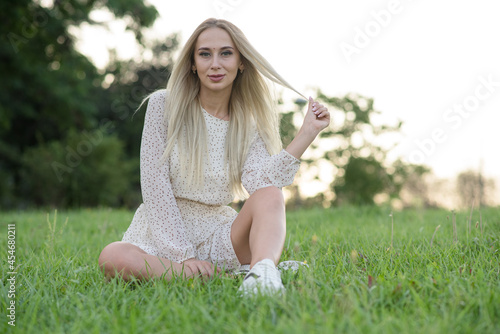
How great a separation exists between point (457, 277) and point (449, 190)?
13.1 m

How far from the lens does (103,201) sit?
36.4 ft

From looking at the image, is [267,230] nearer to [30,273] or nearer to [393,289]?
[393,289]

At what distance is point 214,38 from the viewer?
251 centimetres

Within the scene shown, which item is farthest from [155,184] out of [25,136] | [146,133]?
[25,136]

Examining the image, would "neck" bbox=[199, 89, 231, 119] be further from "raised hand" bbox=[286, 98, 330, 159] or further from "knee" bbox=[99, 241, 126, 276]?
"knee" bbox=[99, 241, 126, 276]

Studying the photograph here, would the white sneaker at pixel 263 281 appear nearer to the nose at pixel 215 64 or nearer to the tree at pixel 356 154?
the nose at pixel 215 64

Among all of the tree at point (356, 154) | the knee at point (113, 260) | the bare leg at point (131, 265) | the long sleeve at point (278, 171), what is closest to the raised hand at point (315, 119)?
the long sleeve at point (278, 171)

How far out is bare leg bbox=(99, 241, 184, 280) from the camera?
2.08m

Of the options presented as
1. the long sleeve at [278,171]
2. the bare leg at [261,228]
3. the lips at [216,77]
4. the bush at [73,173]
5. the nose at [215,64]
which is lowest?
the bush at [73,173]

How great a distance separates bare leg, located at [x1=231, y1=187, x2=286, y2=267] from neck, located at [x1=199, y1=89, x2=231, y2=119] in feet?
2.23

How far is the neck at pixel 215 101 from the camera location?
2652mm

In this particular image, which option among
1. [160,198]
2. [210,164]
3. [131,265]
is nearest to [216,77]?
[210,164]

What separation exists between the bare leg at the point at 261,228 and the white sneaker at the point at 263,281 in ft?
0.28

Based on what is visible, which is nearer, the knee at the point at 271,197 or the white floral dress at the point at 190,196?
the knee at the point at 271,197
